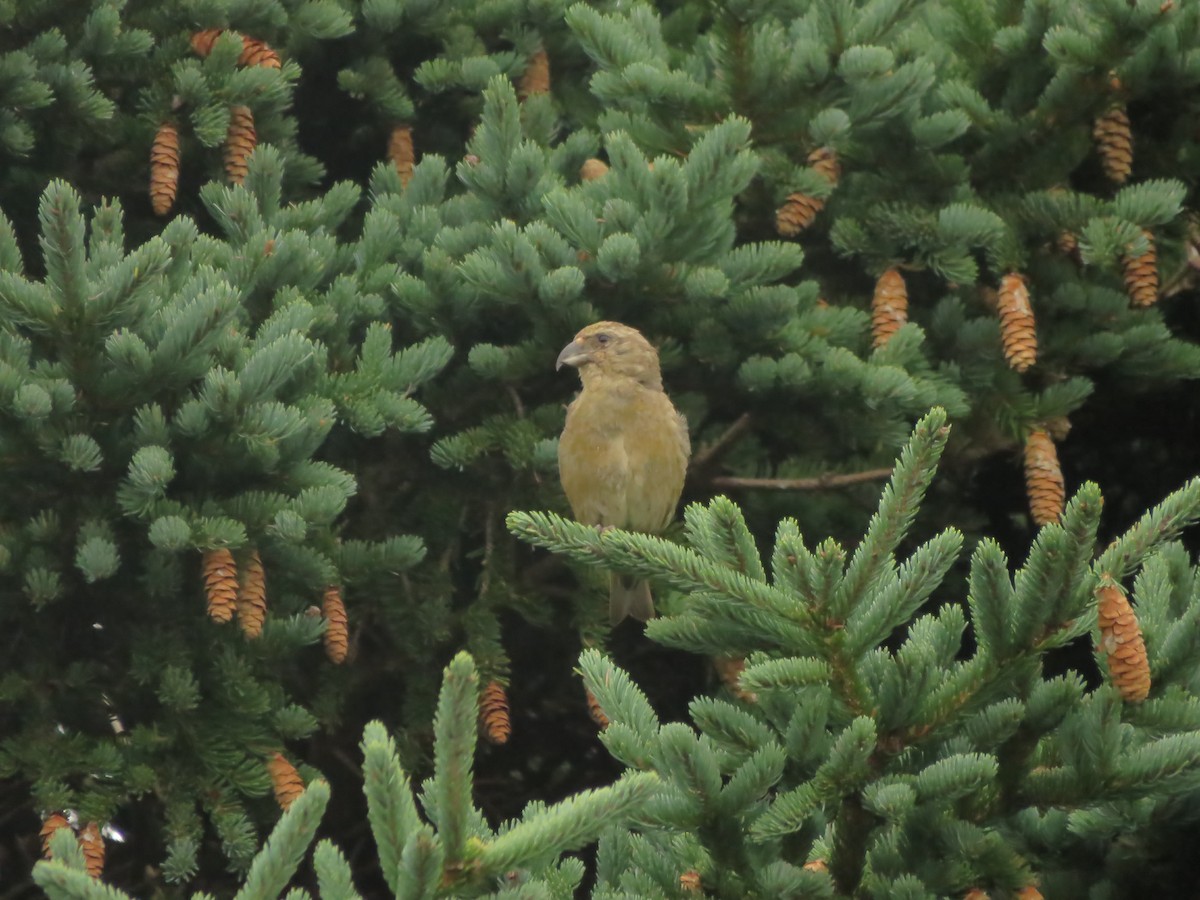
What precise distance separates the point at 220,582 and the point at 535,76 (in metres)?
2.11

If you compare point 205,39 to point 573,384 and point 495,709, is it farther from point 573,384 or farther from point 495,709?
point 495,709

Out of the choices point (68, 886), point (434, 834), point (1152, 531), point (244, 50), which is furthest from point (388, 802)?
point (244, 50)

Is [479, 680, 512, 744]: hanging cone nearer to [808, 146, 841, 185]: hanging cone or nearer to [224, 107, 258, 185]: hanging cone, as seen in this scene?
[224, 107, 258, 185]: hanging cone

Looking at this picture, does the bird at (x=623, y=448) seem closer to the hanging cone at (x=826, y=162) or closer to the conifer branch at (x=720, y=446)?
the conifer branch at (x=720, y=446)

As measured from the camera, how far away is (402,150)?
4.75 metres

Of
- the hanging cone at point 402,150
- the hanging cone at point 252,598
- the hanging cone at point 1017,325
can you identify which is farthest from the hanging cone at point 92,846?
the hanging cone at point 1017,325

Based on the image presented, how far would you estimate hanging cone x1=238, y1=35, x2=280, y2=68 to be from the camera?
4.25 metres

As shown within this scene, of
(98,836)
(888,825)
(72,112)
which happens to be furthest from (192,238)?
(888,825)

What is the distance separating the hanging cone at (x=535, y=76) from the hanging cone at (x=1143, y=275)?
1688 mm

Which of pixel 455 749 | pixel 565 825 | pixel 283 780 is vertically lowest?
pixel 283 780

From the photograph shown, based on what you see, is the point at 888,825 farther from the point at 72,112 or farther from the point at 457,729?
the point at 72,112

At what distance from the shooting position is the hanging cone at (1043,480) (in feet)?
13.6

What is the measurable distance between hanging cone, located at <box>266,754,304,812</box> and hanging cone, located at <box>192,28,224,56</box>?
185cm

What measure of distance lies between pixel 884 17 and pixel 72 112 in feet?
6.79
